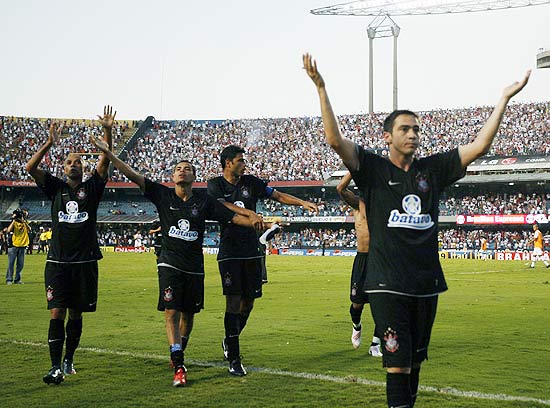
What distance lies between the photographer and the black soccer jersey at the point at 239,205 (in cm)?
983

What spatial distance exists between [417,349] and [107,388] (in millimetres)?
3605

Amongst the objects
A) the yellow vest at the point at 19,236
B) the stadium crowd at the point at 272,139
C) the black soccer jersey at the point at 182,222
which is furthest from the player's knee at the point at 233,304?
the stadium crowd at the point at 272,139

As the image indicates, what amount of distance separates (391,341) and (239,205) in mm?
4526

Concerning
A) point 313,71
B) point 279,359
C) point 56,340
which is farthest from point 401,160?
point 279,359

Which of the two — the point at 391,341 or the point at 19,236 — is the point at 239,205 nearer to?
the point at 391,341

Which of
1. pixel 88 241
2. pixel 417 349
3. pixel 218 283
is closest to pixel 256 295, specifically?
pixel 88 241

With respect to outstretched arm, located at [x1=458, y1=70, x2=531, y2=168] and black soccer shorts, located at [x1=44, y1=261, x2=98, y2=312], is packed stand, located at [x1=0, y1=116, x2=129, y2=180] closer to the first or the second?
black soccer shorts, located at [x1=44, y1=261, x2=98, y2=312]

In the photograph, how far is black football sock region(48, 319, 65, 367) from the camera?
873 centimetres

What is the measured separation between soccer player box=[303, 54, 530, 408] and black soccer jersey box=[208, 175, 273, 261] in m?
3.78

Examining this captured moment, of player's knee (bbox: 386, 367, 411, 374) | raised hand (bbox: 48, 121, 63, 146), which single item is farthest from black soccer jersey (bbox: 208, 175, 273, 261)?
player's knee (bbox: 386, 367, 411, 374)

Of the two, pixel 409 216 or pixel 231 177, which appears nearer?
pixel 409 216

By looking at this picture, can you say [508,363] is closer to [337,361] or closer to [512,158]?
[337,361]

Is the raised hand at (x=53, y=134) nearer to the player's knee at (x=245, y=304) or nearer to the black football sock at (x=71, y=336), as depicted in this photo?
the black football sock at (x=71, y=336)

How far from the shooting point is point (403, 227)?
230 inches
